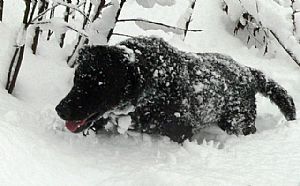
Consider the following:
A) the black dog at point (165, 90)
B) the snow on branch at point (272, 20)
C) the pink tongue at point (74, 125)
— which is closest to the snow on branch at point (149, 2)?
the black dog at point (165, 90)

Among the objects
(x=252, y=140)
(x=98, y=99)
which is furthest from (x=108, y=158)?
(x=252, y=140)

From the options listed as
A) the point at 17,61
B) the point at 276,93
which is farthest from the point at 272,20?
the point at 17,61

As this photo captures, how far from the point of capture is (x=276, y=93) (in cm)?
355

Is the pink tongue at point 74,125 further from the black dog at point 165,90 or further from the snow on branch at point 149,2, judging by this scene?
the snow on branch at point 149,2

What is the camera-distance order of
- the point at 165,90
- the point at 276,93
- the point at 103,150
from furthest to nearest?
the point at 276,93 < the point at 165,90 < the point at 103,150

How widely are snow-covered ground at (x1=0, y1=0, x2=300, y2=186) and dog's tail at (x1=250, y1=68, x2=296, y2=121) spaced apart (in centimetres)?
10

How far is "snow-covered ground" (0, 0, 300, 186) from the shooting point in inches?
89.4

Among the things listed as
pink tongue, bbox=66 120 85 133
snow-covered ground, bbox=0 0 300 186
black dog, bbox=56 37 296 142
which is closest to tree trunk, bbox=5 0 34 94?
snow-covered ground, bbox=0 0 300 186

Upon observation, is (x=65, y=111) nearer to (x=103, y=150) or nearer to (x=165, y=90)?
(x=103, y=150)

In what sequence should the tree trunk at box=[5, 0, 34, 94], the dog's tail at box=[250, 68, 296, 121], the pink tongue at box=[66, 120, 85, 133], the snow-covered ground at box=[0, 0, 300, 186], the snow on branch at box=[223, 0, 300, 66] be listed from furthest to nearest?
the snow on branch at box=[223, 0, 300, 66] → the dog's tail at box=[250, 68, 296, 121] → the tree trunk at box=[5, 0, 34, 94] → the pink tongue at box=[66, 120, 85, 133] → the snow-covered ground at box=[0, 0, 300, 186]

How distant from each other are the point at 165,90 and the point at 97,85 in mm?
487

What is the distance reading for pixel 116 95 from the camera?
8.60 feet

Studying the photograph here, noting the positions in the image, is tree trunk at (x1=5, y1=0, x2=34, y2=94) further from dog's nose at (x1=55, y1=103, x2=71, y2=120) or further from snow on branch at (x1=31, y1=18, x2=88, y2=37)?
dog's nose at (x1=55, y1=103, x2=71, y2=120)

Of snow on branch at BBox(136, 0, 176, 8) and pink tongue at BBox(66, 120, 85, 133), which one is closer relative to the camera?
pink tongue at BBox(66, 120, 85, 133)
